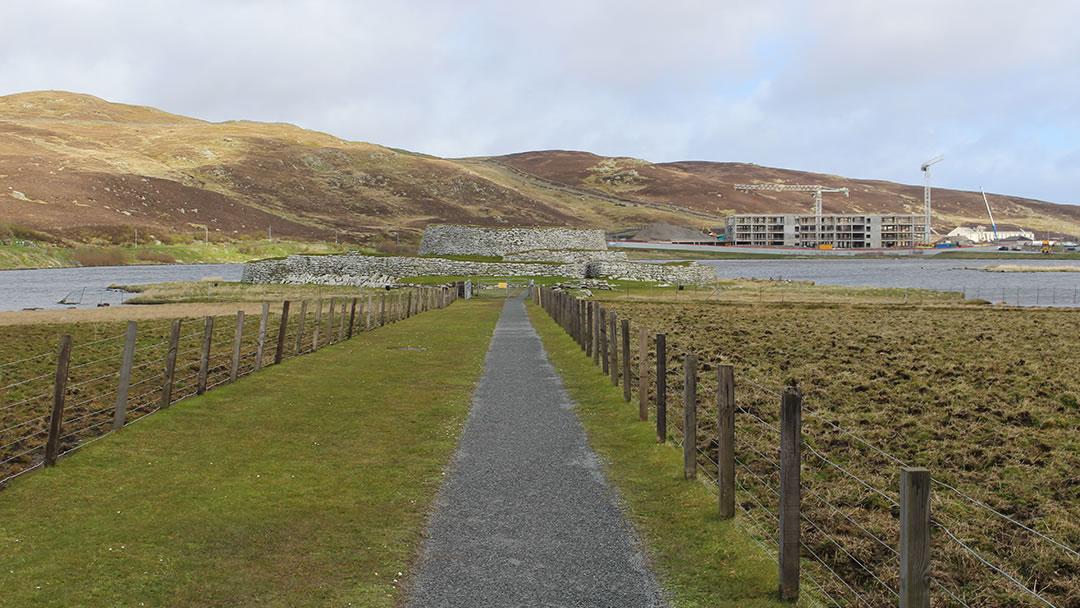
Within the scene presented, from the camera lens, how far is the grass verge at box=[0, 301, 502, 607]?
6457mm

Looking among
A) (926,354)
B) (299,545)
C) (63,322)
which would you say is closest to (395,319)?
(63,322)

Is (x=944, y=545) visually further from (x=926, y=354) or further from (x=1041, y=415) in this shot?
(x=926, y=354)

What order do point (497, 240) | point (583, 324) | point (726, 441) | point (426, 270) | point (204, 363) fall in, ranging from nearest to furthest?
point (726, 441) → point (204, 363) → point (583, 324) → point (426, 270) → point (497, 240)

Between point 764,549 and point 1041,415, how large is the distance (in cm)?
837

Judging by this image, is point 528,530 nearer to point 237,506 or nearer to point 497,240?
point 237,506

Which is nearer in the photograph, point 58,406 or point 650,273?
point 58,406

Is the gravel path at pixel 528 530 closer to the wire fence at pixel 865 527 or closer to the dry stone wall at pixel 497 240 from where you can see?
the wire fence at pixel 865 527

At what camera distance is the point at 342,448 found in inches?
452

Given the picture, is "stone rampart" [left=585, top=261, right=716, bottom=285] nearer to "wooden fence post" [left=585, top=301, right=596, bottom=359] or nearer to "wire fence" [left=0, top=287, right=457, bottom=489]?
"wire fence" [left=0, top=287, right=457, bottom=489]

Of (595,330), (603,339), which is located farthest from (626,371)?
Result: (595,330)

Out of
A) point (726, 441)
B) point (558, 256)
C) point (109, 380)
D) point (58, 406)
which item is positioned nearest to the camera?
point (726, 441)

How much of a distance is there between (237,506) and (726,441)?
477cm

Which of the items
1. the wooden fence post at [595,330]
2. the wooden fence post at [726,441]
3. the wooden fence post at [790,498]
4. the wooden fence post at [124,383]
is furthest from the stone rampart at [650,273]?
the wooden fence post at [790,498]

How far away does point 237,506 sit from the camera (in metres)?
8.55
